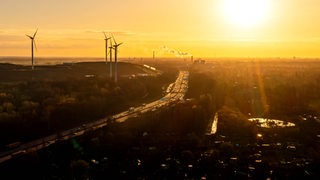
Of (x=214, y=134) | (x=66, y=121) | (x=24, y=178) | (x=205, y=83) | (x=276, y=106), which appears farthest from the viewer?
(x=205, y=83)

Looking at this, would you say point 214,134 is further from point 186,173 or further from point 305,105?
point 305,105

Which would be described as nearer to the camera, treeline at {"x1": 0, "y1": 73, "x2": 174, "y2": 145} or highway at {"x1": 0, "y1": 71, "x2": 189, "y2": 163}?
highway at {"x1": 0, "y1": 71, "x2": 189, "y2": 163}

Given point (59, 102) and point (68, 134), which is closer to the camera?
point (68, 134)

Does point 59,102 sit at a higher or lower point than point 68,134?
higher

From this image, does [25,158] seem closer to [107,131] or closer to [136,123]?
[107,131]

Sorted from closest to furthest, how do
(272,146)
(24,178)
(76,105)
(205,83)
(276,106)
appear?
(24,178), (272,146), (76,105), (276,106), (205,83)

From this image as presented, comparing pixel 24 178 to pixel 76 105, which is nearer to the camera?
pixel 24 178

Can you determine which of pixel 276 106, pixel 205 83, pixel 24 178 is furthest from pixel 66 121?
pixel 205 83

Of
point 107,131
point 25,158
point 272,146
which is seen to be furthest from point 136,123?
point 25,158

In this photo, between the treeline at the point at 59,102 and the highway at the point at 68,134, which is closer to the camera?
the highway at the point at 68,134
